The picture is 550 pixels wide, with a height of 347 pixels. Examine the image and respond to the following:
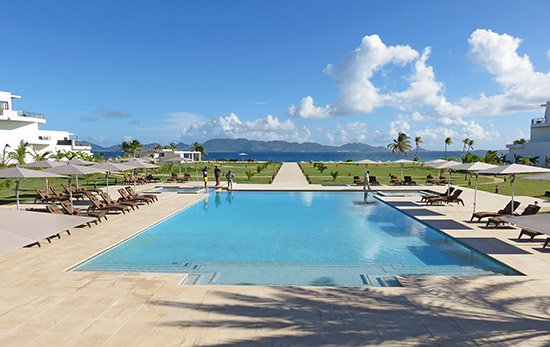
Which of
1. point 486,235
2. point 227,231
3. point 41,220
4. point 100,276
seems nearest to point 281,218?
point 227,231

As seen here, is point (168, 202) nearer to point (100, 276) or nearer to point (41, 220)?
point (100, 276)

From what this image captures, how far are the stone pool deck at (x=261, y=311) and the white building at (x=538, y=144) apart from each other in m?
54.7

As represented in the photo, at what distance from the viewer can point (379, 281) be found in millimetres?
7691

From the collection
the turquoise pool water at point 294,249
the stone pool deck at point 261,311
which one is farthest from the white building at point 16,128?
the stone pool deck at point 261,311

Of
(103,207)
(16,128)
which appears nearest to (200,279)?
(103,207)

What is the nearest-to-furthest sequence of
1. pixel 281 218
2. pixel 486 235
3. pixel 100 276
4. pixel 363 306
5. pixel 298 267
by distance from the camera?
pixel 363 306
pixel 100 276
pixel 298 267
pixel 486 235
pixel 281 218

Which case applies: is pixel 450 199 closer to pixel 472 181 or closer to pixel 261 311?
pixel 261 311

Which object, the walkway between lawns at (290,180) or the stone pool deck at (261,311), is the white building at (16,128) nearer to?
the walkway between lawns at (290,180)

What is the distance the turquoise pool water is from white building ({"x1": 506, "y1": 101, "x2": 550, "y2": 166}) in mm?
48922

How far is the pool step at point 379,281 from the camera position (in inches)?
291

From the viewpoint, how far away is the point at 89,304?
19.9ft

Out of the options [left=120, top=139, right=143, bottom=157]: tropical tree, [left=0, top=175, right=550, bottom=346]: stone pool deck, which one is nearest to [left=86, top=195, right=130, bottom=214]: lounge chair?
[left=0, top=175, right=550, bottom=346]: stone pool deck

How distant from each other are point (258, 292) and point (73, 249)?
6040 millimetres

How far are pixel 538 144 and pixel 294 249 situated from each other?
5813 cm
